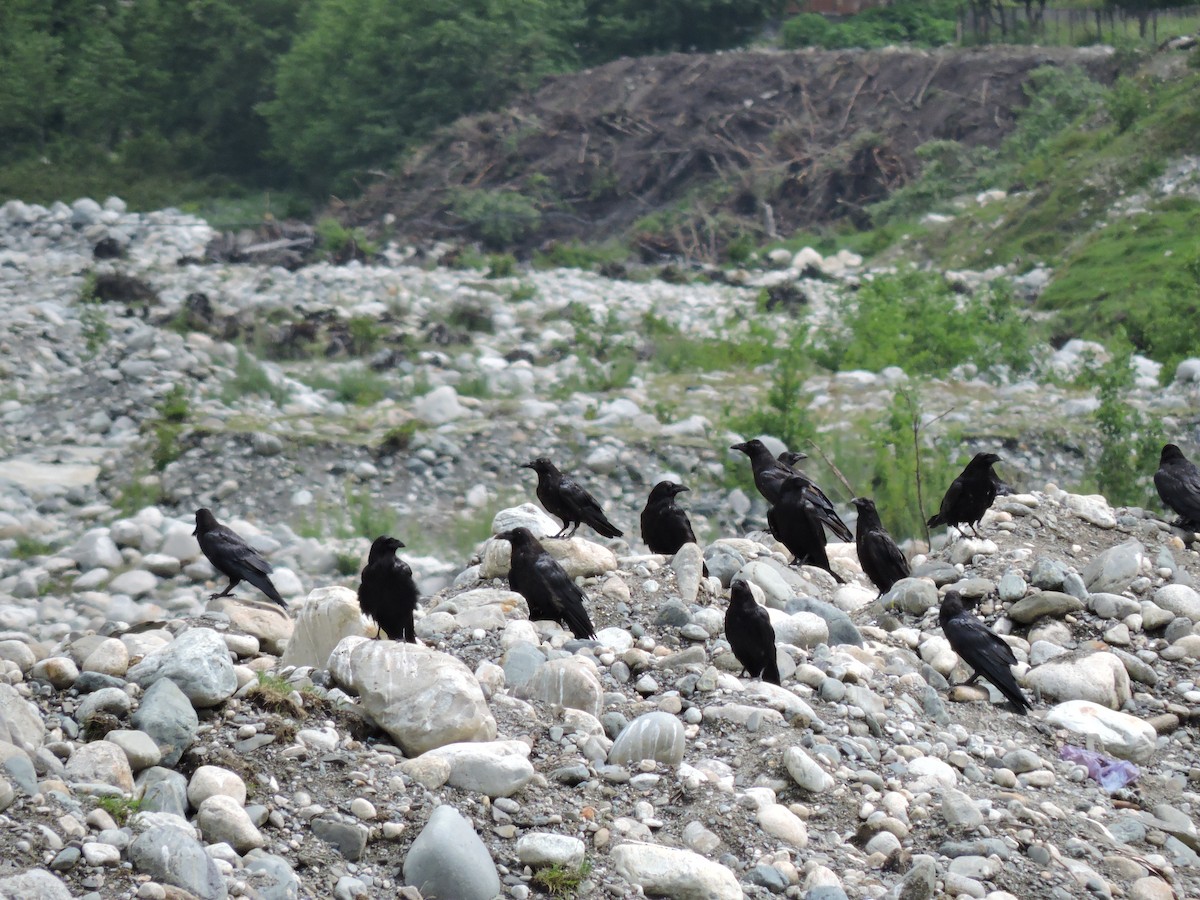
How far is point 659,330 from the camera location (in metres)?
17.5

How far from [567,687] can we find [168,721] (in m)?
1.43

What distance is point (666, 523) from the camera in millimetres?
7234

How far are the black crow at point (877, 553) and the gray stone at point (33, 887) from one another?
4.41 m

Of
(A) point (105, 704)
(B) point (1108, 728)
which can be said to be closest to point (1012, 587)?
A: (B) point (1108, 728)

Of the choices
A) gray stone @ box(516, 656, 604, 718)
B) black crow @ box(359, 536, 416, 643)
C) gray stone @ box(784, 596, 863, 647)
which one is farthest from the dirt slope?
gray stone @ box(516, 656, 604, 718)

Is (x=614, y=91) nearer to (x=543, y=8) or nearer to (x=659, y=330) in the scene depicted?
(x=543, y=8)

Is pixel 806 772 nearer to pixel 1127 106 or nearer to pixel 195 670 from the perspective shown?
pixel 195 670

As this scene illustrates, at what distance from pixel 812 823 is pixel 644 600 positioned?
1.88 metres

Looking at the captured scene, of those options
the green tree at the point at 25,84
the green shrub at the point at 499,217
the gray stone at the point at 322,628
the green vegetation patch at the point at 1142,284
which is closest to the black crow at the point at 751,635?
the gray stone at the point at 322,628

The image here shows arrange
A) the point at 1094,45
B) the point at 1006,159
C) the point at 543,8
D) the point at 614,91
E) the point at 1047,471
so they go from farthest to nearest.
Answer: the point at 543,8
the point at 614,91
the point at 1094,45
the point at 1006,159
the point at 1047,471

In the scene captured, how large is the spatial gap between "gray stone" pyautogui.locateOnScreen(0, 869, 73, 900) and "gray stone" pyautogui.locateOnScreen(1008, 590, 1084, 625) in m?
4.42

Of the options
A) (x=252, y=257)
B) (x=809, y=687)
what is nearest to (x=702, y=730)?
(x=809, y=687)

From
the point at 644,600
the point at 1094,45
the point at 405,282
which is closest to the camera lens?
the point at 644,600

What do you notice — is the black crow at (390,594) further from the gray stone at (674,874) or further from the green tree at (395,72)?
the green tree at (395,72)
